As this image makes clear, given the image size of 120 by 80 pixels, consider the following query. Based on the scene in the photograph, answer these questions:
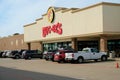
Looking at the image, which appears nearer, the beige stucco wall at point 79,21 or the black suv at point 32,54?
the beige stucco wall at point 79,21

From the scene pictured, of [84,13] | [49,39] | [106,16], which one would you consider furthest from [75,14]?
[49,39]

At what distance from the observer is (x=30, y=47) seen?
81.8 m

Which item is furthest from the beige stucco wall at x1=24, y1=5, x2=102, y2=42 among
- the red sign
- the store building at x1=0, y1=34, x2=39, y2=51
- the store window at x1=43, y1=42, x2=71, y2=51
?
the store building at x1=0, y1=34, x2=39, y2=51

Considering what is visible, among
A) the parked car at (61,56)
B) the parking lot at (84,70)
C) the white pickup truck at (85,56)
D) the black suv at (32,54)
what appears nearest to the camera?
the parking lot at (84,70)

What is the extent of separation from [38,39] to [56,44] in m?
7.76

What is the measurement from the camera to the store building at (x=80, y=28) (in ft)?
152

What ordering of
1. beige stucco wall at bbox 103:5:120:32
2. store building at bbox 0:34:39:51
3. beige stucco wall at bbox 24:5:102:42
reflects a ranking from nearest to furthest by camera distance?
beige stucco wall at bbox 103:5:120:32 < beige stucco wall at bbox 24:5:102:42 < store building at bbox 0:34:39:51

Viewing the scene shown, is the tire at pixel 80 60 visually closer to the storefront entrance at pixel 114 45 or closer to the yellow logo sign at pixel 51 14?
the storefront entrance at pixel 114 45

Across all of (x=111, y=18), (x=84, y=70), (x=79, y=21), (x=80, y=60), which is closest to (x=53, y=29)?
(x=79, y=21)

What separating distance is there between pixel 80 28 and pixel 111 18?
21.6ft

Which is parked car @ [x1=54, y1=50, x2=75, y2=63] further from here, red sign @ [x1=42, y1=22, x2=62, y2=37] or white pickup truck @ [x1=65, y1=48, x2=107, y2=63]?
red sign @ [x1=42, y1=22, x2=62, y2=37]

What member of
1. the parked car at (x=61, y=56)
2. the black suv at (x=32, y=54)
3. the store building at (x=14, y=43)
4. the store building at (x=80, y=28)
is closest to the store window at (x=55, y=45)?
the store building at (x=80, y=28)

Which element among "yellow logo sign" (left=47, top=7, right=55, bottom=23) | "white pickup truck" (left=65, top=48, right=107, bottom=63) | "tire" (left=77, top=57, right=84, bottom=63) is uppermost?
"yellow logo sign" (left=47, top=7, right=55, bottom=23)

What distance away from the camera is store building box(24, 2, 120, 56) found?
46219 millimetres
